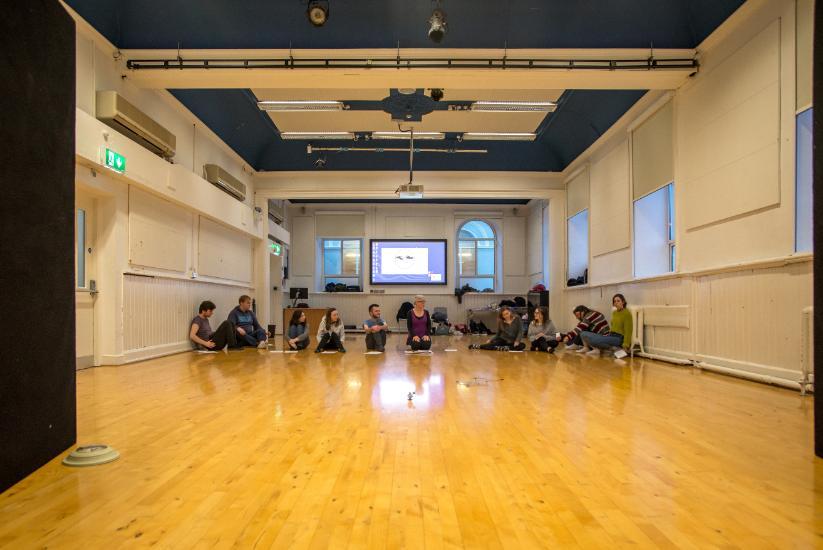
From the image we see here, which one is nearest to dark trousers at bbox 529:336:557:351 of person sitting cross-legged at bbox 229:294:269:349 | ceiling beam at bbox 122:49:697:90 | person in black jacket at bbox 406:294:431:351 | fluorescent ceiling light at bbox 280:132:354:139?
person in black jacket at bbox 406:294:431:351

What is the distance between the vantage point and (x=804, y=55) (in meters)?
4.93

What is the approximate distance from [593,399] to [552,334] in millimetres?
5240

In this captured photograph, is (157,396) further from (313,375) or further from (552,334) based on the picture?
(552,334)

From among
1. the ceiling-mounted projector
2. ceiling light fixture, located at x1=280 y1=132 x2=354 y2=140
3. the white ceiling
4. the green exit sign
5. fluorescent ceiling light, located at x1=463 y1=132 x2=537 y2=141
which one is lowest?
the green exit sign

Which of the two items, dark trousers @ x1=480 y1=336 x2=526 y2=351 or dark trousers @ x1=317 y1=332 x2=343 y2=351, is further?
dark trousers @ x1=480 y1=336 x2=526 y2=351

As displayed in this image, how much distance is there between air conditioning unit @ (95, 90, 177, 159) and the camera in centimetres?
639

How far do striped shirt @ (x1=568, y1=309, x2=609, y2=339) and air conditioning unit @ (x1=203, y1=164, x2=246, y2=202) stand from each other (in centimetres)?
717

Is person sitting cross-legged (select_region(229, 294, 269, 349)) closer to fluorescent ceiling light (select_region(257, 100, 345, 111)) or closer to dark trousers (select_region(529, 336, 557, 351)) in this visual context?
fluorescent ceiling light (select_region(257, 100, 345, 111))

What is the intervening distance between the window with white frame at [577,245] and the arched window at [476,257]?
5514mm

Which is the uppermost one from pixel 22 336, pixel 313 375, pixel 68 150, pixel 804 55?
pixel 804 55

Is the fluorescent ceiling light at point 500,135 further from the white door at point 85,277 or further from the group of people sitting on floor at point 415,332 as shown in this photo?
the white door at point 85,277

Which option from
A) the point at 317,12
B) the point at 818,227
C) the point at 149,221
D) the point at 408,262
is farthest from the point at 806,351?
the point at 408,262

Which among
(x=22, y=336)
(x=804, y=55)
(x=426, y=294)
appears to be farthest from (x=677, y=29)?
(x=426, y=294)

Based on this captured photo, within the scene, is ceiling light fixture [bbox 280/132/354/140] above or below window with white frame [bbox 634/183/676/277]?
above
